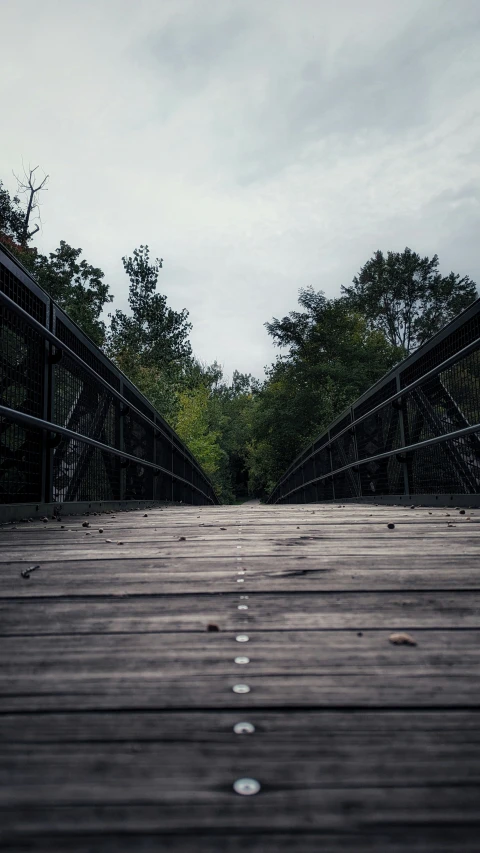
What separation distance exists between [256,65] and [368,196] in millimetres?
26469

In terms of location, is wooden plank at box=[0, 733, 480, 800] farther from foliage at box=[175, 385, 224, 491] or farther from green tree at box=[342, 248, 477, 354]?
green tree at box=[342, 248, 477, 354]

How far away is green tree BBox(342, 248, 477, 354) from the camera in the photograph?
43.1m

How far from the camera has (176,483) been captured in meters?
11.5

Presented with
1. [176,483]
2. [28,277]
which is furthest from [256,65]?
[28,277]

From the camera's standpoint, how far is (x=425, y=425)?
5398 mm

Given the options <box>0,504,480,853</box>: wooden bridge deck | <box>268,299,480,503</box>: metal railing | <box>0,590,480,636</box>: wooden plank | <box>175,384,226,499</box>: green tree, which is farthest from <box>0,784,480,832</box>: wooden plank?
<box>175,384,226,499</box>: green tree

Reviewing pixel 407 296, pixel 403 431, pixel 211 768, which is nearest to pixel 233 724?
pixel 211 768

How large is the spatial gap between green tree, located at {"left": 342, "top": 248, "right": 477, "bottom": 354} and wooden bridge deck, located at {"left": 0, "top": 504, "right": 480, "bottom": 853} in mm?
43645

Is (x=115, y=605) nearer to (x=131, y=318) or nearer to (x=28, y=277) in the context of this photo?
(x=28, y=277)

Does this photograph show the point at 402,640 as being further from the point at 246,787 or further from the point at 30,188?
the point at 30,188

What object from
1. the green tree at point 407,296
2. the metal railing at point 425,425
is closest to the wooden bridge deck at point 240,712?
the metal railing at point 425,425

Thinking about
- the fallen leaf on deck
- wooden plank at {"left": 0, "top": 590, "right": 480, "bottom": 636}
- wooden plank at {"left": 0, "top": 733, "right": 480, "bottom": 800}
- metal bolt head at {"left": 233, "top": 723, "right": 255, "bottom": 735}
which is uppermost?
wooden plank at {"left": 0, "top": 590, "right": 480, "bottom": 636}

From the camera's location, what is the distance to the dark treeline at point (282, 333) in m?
27.7

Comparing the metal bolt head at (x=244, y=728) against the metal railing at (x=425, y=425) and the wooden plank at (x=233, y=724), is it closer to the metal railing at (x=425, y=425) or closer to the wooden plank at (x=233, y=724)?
the wooden plank at (x=233, y=724)
